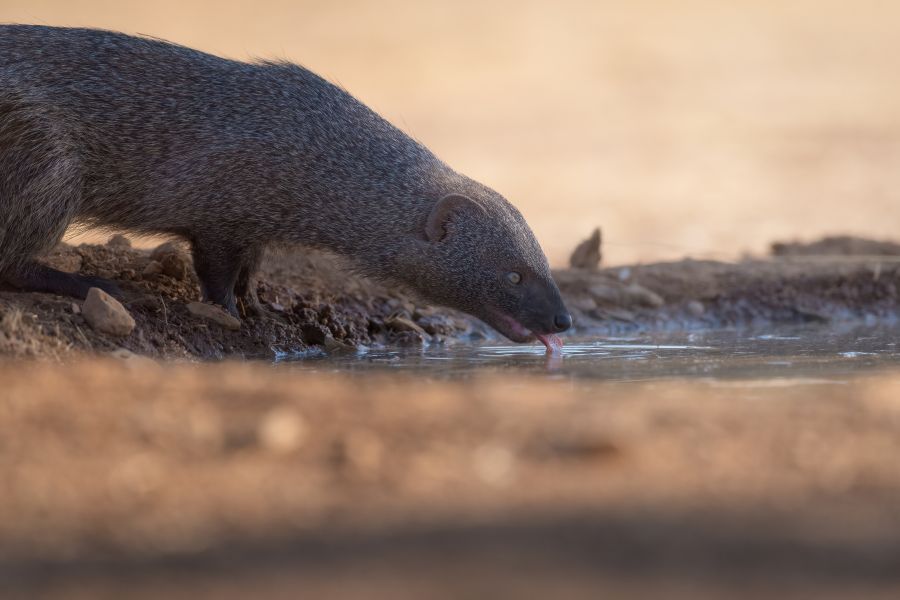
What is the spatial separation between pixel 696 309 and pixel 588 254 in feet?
3.34

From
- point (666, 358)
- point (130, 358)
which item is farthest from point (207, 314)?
point (666, 358)

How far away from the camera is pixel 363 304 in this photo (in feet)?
25.2

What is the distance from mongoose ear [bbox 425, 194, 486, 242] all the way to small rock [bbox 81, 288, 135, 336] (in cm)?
175

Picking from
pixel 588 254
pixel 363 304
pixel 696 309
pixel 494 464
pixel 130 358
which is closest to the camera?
pixel 494 464

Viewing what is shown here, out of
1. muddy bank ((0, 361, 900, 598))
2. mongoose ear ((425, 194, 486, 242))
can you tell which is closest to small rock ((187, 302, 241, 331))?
mongoose ear ((425, 194, 486, 242))

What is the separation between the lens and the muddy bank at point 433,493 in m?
2.11

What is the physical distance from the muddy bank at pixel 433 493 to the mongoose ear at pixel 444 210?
9.36 feet

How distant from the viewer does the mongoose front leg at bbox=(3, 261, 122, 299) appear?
6102 mm

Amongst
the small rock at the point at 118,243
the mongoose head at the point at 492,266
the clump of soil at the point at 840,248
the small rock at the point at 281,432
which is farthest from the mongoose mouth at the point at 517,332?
the clump of soil at the point at 840,248

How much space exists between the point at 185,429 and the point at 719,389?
2.18 m

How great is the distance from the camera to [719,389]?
14.5ft

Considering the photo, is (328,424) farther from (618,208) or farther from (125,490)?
(618,208)

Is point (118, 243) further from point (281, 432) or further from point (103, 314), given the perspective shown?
point (281, 432)

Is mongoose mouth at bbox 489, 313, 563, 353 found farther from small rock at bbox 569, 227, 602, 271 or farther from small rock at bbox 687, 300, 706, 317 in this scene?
small rock at bbox 569, 227, 602, 271
